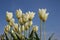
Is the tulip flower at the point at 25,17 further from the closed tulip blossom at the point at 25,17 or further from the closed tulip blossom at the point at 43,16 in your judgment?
the closed tulip blossom at the point at 43,16

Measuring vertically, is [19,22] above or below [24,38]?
above

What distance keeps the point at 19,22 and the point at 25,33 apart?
0.15 meters

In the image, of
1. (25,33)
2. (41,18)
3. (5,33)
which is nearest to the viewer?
(41,18)

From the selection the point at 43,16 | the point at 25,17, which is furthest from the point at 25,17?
the point at 43,16

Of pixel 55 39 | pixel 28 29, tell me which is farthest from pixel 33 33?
pixel 55 39

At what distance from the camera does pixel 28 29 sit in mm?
2289

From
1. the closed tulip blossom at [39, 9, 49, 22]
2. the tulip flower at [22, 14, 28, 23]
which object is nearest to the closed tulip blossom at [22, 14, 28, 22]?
the tulip flower at [22, 14, 28, 23]

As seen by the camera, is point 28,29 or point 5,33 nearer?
point 28,29

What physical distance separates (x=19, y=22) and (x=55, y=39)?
0.49 meters

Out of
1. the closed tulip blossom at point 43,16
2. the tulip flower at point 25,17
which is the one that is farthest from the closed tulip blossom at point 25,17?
the closed tulip blossom at point 43,16

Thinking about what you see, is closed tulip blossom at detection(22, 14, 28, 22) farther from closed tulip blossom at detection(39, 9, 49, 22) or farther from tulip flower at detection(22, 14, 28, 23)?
closed tulip blossom at detection(39, 9, 49, 22)

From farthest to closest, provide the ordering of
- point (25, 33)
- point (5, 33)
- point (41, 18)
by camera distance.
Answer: point (5, 33) → point (25, 33) → point (41, 18)

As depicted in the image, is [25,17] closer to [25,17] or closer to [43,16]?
[25,17]

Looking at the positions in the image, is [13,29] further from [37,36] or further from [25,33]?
[37,36]
